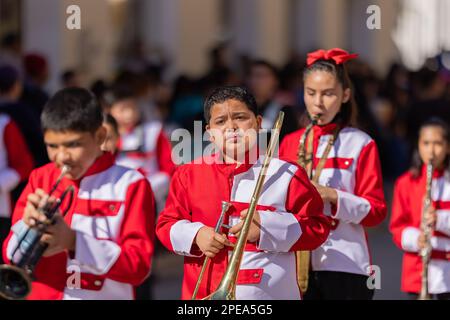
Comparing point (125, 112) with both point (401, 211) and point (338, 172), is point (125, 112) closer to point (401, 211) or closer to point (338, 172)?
point (401, 211)

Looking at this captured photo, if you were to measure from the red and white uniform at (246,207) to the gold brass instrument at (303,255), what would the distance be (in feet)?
2.18

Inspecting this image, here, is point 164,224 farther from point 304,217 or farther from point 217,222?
point 304,217

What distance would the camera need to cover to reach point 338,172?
5.37 meters

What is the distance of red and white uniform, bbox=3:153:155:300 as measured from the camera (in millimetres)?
4414

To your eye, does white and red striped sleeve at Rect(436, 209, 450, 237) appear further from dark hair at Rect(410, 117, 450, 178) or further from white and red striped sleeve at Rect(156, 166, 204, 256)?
white and red striped sleeve at Rect(156, 166, 204, 256)

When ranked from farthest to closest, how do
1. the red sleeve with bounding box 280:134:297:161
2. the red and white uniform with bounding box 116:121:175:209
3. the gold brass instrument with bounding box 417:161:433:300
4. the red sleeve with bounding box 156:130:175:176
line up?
1. the red sleeve with bounding box 156:130:175:176
2. the red and white uniform with bounding box 116:121:175:209
3. the gold brass instrument with bounding box 417:161:433:300
4. the red sleeve with bounding box 280:134:297:161

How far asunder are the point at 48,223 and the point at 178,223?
2.30ft

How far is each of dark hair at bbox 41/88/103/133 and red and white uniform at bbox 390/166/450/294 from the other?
6.62ft

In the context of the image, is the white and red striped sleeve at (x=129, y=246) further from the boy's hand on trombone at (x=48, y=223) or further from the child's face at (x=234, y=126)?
the child's face at (x=234, y=126)

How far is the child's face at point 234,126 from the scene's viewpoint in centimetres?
449

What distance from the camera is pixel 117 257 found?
4.34 m

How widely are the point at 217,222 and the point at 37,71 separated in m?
6.33

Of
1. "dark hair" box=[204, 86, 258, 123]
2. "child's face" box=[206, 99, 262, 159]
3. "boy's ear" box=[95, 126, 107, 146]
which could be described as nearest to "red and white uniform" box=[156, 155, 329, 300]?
"child's face" box=[206, 99, 262, 159]
